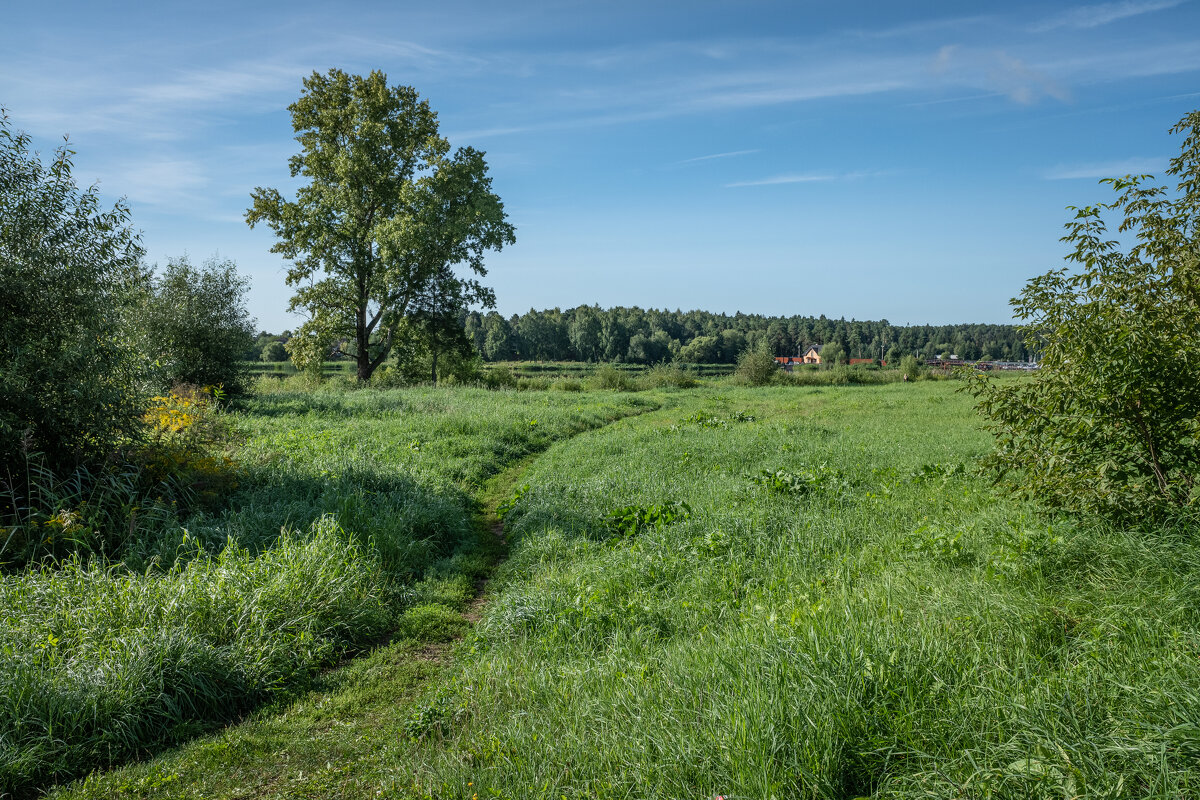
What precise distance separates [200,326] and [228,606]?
68.2 feet

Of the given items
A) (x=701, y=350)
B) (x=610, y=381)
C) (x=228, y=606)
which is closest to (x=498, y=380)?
(x=610, y=381)

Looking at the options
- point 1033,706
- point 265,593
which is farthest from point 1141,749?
point 265,593

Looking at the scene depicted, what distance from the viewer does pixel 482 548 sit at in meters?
9.33

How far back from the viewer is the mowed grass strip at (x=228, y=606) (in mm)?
4617

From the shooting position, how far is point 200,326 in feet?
75.4

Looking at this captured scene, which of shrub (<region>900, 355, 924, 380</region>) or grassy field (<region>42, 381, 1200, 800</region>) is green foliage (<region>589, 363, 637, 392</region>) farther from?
grassy field (<region>42, 381, 1200, 800</region>)

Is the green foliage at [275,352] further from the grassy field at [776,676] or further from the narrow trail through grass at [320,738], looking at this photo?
the grassy field at [776,676]

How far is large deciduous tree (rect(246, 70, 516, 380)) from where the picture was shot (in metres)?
32.3

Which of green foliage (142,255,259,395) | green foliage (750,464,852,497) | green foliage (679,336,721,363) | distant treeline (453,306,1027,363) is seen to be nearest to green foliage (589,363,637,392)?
green foliage (142,255,259,395)

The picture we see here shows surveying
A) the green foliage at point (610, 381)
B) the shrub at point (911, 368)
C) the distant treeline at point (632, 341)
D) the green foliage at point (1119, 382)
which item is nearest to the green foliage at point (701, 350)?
the distant treeline at point (632, 341)

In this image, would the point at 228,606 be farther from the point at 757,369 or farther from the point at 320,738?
the point at 757,369

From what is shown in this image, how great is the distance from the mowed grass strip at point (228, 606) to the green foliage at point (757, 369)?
36.8 m

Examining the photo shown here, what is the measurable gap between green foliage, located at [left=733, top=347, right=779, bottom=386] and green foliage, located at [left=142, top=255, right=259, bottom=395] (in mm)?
33001

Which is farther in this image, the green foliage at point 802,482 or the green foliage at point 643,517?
the green foliage at point 802,482
